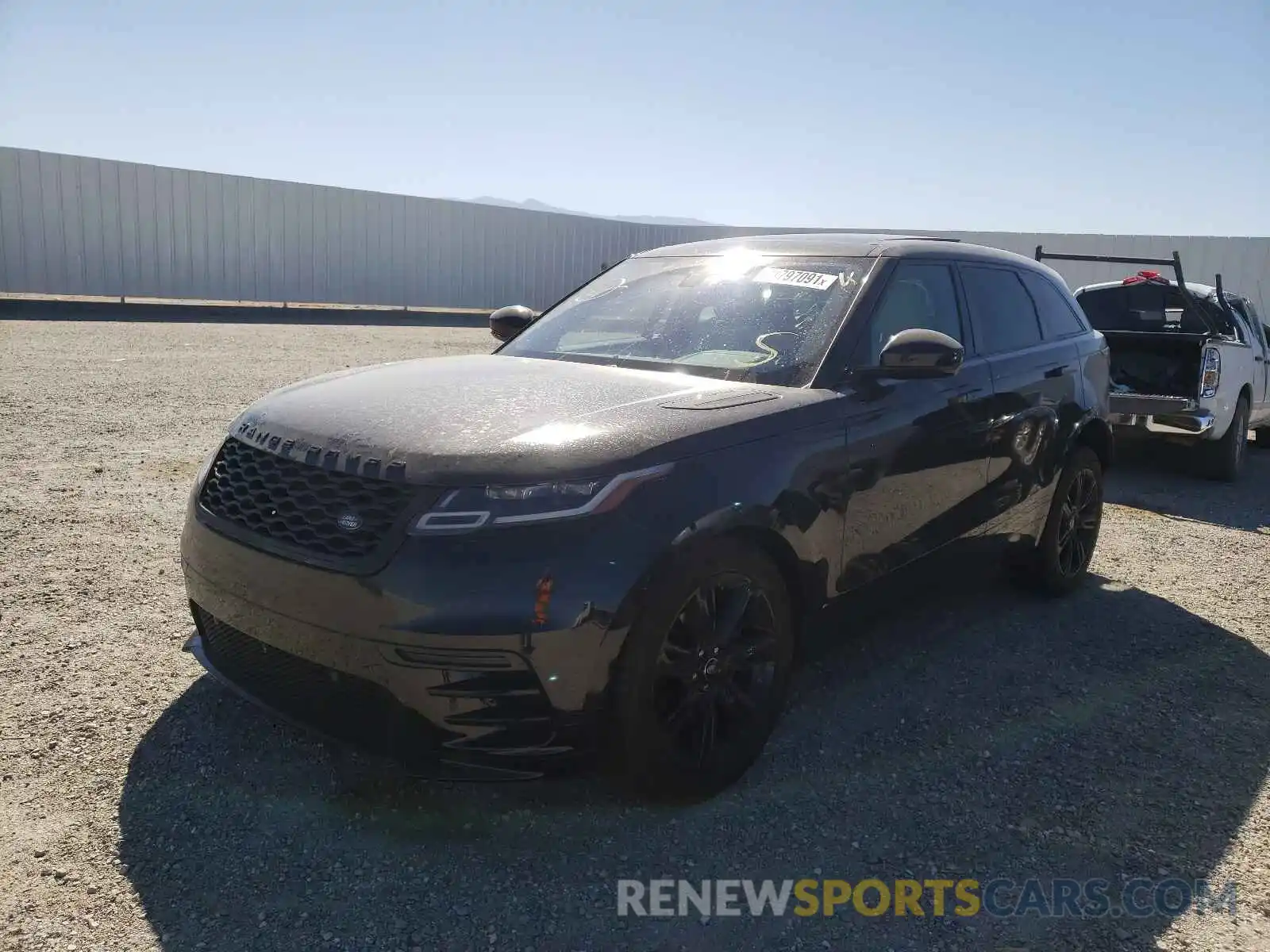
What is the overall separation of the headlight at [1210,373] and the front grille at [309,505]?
7868 mm

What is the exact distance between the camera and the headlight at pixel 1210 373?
820 cm

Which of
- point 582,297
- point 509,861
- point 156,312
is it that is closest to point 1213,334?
point 582,297

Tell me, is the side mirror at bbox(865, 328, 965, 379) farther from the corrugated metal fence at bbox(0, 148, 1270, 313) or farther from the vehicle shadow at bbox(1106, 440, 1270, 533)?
the corrugated metal fence at bbox(0, 148, 1270, 313)

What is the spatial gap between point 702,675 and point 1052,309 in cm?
338

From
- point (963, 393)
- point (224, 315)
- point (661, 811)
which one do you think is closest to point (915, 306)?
point (963, 393)

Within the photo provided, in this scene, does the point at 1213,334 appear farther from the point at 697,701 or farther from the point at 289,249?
the point at 289,249

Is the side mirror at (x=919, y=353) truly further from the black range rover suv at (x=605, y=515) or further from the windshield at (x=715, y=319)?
the windshield at (x=715, y=319)

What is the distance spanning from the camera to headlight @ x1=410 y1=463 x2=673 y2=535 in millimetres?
2533

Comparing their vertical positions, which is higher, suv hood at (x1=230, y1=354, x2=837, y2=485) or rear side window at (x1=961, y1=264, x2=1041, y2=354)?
rear side window at (x1=961, y1=264, x2=1041, y2=354)

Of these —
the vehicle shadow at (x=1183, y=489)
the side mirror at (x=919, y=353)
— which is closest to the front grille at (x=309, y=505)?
the side mirror at (x=919, y=353)

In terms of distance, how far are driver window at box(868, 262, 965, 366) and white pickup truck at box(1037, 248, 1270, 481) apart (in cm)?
453

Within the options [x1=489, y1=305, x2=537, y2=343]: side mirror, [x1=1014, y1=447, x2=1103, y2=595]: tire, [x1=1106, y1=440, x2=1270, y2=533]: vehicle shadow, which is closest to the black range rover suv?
[x1=489, y1=305, x2=537, y2=343]: side mirror

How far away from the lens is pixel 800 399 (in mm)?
3250

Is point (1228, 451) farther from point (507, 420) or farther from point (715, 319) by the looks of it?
point (507, 420)
